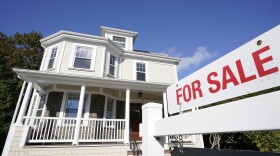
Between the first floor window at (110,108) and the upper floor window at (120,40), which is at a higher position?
the upper floor window at (120,40)

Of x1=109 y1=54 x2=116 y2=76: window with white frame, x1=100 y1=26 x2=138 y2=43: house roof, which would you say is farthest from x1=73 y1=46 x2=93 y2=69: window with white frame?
x1=100 y1=26 x2=138 y2=43: house roof

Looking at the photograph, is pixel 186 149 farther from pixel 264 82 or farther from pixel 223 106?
pixel 264 82

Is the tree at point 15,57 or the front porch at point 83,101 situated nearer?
the front porch at point 83,101

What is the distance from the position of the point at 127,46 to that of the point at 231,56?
1352 cm

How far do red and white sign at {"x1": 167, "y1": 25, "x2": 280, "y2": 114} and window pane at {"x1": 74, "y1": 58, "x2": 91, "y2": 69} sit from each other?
10165mm

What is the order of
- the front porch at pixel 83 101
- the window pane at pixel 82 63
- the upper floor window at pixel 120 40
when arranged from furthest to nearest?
the upper floor window at pixel 120 40, the window pane at pixel 82 63, the front porch at pixel 83 101

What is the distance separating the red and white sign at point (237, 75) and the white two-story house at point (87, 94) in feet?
23.0

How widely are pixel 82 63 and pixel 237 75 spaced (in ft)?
35.2

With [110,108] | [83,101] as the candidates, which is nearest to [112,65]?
[110,108]

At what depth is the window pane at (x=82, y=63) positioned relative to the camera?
34.8 ft

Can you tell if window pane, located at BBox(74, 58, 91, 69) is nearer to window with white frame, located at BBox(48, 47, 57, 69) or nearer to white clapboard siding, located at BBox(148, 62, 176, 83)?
window with white frame, located at BBox(48, 47, 57, 69)

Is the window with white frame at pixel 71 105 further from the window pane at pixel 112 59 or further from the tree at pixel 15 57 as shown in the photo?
the tree at pixel 15 57

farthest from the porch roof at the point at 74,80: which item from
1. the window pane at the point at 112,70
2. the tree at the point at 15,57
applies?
the tree at the point at 15,57

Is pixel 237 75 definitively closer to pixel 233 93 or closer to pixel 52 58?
pixel 233 93
